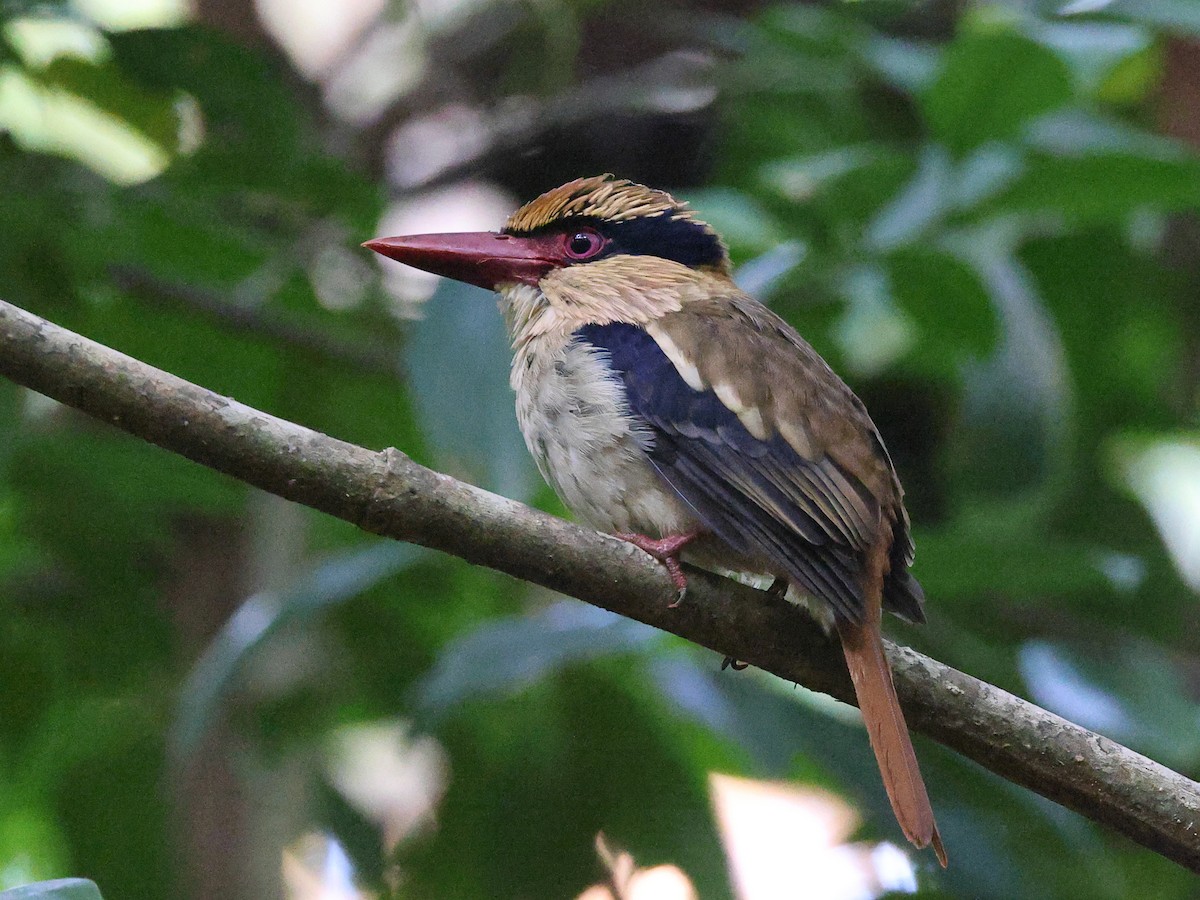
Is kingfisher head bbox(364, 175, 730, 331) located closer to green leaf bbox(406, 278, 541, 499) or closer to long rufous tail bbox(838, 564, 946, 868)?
green leaf bbox(406, 278, 541, 499)

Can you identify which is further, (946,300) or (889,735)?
(946,300)

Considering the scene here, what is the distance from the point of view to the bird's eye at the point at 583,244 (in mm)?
2811

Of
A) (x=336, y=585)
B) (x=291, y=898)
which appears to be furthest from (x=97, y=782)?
(x=336, y=585)

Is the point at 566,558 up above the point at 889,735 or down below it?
above

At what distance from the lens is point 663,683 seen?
9.04ft

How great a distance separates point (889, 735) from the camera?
196 cm

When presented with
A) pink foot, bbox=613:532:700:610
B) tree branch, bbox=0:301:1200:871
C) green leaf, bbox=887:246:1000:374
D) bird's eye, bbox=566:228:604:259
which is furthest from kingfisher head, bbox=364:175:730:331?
tree branch, bbox=0:301:1200:871

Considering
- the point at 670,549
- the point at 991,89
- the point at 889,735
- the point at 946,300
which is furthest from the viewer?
the point at 946,300

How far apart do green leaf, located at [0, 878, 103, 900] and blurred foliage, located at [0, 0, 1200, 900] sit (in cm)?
116

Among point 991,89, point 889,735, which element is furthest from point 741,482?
point 991,89

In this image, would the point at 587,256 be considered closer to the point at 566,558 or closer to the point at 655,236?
the point at 655,236

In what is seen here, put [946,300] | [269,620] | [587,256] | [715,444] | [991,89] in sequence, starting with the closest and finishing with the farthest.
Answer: [715,444]
[269,620]
[587,256]
[991,89]
[946,300]

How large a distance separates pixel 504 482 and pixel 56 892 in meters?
1.36

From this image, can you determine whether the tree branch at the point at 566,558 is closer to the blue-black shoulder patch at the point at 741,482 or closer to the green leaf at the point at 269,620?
the blue-black shoulder patch at the point at 741,482
